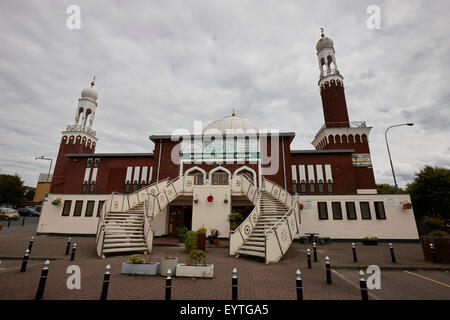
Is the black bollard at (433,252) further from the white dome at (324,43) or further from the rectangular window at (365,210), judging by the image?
the white dome at (324,43)

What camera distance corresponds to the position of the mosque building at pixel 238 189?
13.6 meters

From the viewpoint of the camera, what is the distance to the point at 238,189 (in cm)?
1966

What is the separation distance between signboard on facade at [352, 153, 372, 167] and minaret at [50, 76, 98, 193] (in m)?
44.7

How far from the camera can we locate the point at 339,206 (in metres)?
19.3

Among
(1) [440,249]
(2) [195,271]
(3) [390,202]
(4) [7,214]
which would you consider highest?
(3) [390,202]

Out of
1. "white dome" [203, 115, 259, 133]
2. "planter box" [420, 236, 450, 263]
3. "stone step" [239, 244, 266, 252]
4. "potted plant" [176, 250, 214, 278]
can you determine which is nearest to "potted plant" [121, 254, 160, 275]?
"potted plant" [176, 250, 214, 278]

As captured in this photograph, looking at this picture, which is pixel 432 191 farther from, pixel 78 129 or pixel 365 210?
pixel 78 129

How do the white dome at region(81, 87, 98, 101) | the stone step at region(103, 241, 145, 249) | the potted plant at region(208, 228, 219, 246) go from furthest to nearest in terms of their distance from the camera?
the white dome at region(81, 87, 98, 101) < the potted plant at region(208, 228, 219, 246) < the stone step at region(103, 241, 145, 249)

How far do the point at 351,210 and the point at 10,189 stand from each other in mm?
64886

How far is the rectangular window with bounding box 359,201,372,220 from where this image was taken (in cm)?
1887

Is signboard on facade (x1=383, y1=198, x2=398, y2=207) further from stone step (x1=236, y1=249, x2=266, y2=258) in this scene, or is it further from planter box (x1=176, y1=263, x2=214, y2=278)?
planter box (x1=176, y1=263, x2=214, y2=278)

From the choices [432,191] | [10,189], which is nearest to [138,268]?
[432,191]
